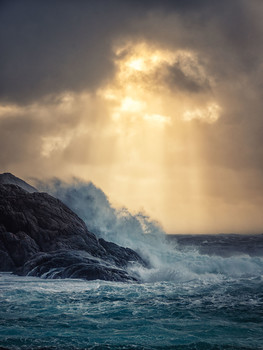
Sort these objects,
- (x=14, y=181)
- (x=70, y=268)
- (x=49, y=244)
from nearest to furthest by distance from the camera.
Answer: (x=70, y=268)
(x=49, y=244)
(x=14, y=181)

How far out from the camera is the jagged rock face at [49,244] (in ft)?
73.9

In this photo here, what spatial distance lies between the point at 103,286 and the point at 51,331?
866cm

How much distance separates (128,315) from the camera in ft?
40.3

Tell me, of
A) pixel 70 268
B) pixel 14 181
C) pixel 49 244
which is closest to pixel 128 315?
pixel 70 268

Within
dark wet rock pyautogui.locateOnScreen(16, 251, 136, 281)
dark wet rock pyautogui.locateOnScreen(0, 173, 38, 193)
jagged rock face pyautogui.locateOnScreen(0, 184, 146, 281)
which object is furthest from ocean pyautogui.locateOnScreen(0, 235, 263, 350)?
dark wet rock pyautogui.locateOnScreen(0, 173, 38, 193)

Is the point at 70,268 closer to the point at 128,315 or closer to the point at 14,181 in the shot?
the point at 128,315

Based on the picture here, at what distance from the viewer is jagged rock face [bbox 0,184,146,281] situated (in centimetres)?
2253

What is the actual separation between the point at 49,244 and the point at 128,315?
58.8 ft

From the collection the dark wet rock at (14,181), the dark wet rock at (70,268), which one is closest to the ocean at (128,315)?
the dark wet rock at (70,268)

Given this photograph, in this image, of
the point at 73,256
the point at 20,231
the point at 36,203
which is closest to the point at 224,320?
the point at 73,256

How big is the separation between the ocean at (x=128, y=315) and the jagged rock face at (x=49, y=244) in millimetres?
2067

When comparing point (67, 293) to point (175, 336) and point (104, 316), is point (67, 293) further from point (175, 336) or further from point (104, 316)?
point (175, 336)

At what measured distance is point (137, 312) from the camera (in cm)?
1274

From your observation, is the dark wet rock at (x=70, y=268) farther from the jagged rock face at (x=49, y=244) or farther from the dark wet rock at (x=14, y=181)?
the dark wet rock at (x=14, y=181)
